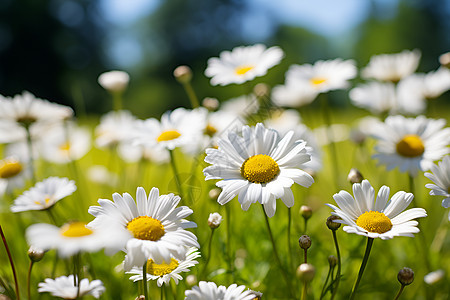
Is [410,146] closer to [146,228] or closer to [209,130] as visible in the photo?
[209,130]

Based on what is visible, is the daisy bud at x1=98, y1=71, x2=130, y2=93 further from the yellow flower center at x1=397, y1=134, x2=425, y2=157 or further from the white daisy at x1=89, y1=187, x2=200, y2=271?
the yellow flower center at x1=397, y1=134, x2=425, y2=157

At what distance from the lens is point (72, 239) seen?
0.56 m

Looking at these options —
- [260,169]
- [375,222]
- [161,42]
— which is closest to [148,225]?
[260,169]

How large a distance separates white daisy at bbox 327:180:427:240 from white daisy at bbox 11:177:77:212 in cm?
53

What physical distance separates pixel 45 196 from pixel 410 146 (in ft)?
3.11

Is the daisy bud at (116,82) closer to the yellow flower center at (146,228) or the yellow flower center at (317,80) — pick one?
the yellow flower center at (317,80)

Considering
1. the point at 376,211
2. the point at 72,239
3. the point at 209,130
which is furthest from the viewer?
the point at 209,130

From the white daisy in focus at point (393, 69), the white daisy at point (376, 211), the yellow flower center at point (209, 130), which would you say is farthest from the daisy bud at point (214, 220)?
the white daisy in focus at point (393, 69)

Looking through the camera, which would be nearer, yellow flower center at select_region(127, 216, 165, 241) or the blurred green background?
yellow flower center at select_region(127, 216, 165, 241)

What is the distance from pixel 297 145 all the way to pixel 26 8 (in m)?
14.4

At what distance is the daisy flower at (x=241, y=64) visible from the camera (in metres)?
1.19

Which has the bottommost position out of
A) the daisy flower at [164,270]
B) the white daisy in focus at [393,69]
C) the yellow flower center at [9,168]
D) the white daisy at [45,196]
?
the daisy flower at [164,270]

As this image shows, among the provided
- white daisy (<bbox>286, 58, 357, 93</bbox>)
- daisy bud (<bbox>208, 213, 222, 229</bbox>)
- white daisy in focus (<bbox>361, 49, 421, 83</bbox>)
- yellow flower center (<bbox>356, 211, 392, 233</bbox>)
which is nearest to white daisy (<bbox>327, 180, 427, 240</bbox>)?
yellow flower center (<bbox>356, 211, 392, 233</bbox>)

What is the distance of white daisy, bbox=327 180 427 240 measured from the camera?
2.35 ft
